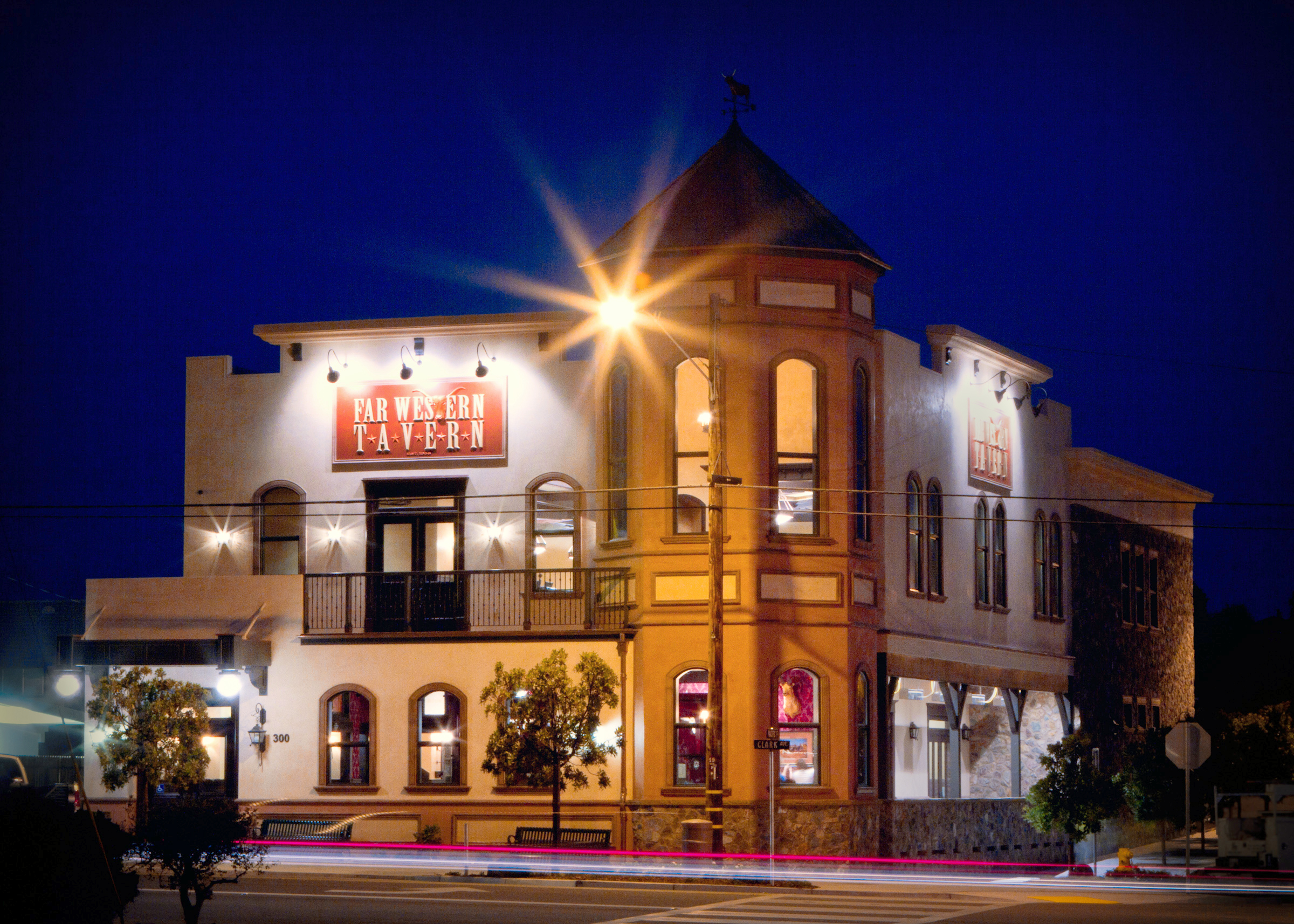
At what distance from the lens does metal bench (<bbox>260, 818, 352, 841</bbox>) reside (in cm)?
3148

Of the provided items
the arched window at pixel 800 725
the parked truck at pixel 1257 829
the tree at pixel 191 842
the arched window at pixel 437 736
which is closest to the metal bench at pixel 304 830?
the arched window at pixel 437 736

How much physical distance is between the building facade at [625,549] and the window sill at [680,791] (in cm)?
5

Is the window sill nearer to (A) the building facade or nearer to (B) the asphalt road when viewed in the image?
(A) the building facade

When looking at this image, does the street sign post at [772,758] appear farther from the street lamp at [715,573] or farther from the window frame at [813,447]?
the window frame at [813,447]

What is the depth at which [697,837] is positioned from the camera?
26.6 meters

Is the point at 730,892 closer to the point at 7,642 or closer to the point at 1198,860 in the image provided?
the point at 1198,860

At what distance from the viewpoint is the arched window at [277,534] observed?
34.2 m

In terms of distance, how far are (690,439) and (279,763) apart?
32.6ft

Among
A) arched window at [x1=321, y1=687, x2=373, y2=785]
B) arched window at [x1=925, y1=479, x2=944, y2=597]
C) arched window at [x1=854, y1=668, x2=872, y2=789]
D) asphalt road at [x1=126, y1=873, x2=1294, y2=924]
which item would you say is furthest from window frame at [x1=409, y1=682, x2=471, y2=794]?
arched window at [x1=925, y1=479, x2=944, y2=597]

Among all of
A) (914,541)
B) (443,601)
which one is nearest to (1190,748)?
(914,541)

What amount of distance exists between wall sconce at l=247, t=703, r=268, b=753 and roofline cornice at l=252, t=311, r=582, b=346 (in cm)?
724

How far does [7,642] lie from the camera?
50906mm

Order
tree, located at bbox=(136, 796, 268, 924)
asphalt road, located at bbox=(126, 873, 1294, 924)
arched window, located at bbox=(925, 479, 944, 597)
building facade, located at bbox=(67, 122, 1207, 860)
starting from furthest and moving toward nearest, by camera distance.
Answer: arched window, located at bbox=(925, 479, 944, 597)
building facade, located at bbox=(67, 122, 1207, 860)
asphalt road, located at bbox=(126, 873, 1294, 924)
tree, located at bbox=(136, 796, 268, 924)

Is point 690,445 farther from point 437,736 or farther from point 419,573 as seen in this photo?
point 437,736
